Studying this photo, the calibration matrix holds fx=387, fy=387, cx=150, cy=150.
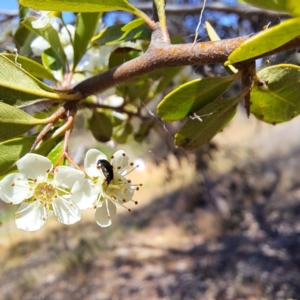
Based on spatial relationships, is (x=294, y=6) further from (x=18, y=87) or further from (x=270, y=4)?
(x=18, y=87)

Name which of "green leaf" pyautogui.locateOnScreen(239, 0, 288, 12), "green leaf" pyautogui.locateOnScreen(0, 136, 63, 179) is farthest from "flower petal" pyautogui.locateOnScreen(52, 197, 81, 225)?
"green leaf" pyautogui.locateOnScreen(239, 0, 288, 12)

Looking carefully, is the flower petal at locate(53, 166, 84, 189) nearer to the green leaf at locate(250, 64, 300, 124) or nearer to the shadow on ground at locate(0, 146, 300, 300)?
the green leaf at locate(250, 64, 300, 124)

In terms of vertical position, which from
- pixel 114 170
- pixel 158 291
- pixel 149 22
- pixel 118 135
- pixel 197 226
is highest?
pixel 149 22

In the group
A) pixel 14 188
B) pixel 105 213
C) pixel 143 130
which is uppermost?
pixel 14 188

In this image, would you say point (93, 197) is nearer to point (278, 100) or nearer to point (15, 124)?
point (15, 124)

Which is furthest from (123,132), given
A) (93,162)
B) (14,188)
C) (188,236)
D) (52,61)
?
(188,236)

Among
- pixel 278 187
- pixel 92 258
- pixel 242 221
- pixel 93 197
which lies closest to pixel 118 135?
pixel 93 197

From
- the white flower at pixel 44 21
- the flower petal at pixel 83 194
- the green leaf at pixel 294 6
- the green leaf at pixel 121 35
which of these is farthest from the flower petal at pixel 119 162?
the green leaf at pixel 294 6

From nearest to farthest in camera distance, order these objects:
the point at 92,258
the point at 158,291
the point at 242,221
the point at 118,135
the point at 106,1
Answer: the point at 106,1, the point at 118,135, the point at 158,291, the point at 92,258, the point at 242,221
